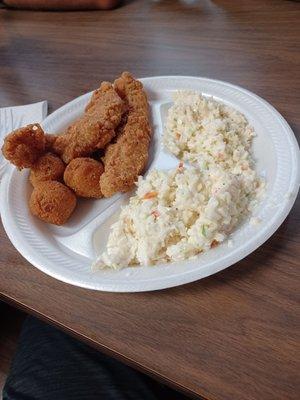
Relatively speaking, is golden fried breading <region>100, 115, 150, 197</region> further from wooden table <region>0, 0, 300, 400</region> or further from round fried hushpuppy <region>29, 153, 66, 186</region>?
wooden table <region>0, 0, 300, 400</region>

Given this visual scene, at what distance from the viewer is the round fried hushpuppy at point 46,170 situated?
1.05 metres

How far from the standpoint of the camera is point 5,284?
891 mm

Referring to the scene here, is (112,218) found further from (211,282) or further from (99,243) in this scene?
(211,282)

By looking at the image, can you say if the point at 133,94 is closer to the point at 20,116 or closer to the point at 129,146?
the point at 129,146

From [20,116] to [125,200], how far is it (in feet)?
1.93

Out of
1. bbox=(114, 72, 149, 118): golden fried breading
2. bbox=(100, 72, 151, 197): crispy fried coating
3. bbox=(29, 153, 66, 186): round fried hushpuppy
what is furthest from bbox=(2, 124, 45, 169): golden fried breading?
bbox=(114, 72, 149, 118): golden fried breading

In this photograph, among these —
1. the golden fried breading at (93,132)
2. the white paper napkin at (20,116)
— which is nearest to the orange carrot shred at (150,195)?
the golden fried breading at (93,132)

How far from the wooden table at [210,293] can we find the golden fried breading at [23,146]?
0.64ft

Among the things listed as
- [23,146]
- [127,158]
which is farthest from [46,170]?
[127,158]

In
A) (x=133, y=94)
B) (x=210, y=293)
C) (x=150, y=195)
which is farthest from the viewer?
(x=133, y=94)

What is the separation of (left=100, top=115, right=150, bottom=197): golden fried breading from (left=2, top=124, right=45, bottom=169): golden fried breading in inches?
7.0

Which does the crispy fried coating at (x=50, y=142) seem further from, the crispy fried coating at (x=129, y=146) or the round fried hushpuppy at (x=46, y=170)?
the crispy fried coating at (x=129, y=146)

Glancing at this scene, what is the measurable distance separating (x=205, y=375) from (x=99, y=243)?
0.38 m

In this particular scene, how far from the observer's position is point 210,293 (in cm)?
76
